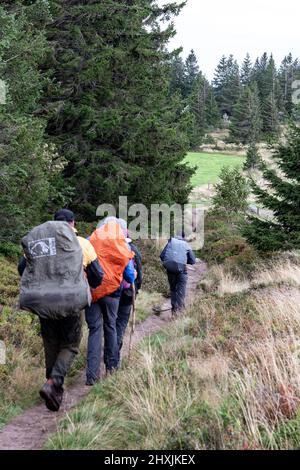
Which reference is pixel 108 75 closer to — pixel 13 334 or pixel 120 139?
pixel 120 139

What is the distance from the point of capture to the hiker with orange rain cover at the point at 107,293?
6.32 m

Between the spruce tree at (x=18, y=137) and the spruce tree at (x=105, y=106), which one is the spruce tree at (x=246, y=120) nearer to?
the spruce tree at (x=105, y=106)

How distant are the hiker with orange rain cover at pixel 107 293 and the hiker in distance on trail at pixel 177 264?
4329 millimetres

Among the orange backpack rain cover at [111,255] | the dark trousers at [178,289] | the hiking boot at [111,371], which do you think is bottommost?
the dark trousers at [178,289]

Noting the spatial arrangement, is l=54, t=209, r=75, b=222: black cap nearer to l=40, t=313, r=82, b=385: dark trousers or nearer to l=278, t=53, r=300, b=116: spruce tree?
l=40, t=313, r=82, b=385: dark trousers

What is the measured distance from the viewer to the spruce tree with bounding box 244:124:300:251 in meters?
13.9

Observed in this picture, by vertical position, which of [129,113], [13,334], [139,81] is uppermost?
[139,81]

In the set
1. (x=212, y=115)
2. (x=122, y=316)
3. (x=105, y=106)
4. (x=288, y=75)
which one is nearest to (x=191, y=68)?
(x=212, y=115)

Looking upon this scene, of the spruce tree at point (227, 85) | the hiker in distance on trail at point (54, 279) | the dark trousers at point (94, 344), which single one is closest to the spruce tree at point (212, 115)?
the spruce tree at point (227, 85)

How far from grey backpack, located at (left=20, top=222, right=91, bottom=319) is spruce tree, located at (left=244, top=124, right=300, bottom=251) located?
379 inches

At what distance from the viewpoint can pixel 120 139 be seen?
18.5 meters

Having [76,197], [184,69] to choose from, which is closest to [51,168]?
[76,197]

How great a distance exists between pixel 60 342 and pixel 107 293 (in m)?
0.90

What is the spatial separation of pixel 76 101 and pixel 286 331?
13.8m
